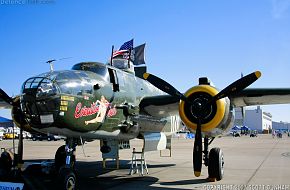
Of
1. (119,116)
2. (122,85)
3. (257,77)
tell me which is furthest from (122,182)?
(257,77)

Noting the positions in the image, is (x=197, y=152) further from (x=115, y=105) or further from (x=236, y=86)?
(x=115, y=105)

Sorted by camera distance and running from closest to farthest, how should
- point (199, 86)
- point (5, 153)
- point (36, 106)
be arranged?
1. point (36, 106)
2. point (199, 86)
3. point (5, 153)

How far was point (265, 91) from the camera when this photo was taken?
10.5 metres

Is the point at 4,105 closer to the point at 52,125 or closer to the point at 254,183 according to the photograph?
the point at 52,125

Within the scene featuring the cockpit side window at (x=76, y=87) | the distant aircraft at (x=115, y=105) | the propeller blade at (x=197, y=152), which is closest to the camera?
the distant aircraft at (x=115, y=105)

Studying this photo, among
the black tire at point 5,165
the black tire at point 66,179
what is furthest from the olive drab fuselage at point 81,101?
the black tire at point 5,165

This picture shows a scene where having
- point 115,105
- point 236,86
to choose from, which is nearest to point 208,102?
point 236,86

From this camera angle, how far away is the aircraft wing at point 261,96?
10530 millimetres

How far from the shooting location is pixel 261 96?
10828mm

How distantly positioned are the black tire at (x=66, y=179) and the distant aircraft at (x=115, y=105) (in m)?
0.02

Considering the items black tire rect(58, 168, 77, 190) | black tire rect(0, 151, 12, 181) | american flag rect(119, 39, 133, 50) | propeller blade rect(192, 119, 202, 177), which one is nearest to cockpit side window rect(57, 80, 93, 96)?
black tire rect(58, 168, 77, 190)

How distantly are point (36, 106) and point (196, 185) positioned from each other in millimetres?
5515

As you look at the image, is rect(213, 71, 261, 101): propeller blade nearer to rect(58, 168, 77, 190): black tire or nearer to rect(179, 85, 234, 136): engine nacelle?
rect(179, 85, 234, 136): engine nacelle

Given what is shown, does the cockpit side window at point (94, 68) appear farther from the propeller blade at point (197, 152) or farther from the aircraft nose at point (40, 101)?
the propeller blade at point (197, 152)
